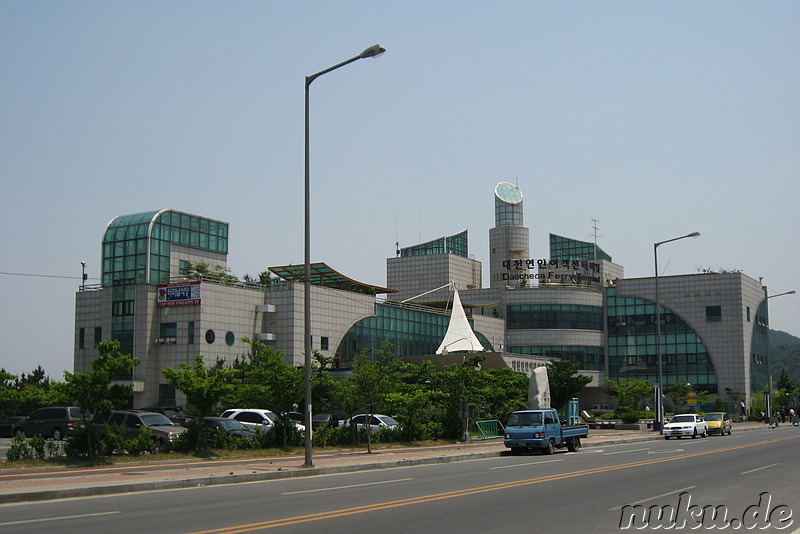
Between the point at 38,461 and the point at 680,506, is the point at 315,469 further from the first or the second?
the point at 680,506

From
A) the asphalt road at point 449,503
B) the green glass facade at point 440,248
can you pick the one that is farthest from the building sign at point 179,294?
the green glass facade at point 440,248

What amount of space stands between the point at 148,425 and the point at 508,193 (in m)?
72.7

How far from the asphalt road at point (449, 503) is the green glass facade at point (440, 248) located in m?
75.2

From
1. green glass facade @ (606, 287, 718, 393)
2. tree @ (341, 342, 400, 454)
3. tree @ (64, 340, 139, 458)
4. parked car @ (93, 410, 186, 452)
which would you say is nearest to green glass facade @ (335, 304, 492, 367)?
green glass facade @ (606, 287, 718, 393)

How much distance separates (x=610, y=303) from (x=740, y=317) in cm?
1333

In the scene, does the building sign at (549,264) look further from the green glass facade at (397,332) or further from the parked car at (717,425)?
the parked car at (717,425)

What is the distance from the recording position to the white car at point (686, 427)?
47031 mm

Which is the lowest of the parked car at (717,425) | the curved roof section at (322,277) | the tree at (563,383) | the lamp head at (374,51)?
the parked car at (717,425)

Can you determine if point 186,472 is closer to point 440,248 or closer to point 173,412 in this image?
point 173,412

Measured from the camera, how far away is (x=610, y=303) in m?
92.1

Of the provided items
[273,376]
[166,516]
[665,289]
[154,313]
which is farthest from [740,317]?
[166,516]

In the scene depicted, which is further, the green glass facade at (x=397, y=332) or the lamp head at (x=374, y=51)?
the green glass facade at (x=397, y=332)

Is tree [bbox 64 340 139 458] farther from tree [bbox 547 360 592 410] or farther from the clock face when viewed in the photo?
the clock face

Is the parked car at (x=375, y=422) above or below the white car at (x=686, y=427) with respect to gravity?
above
